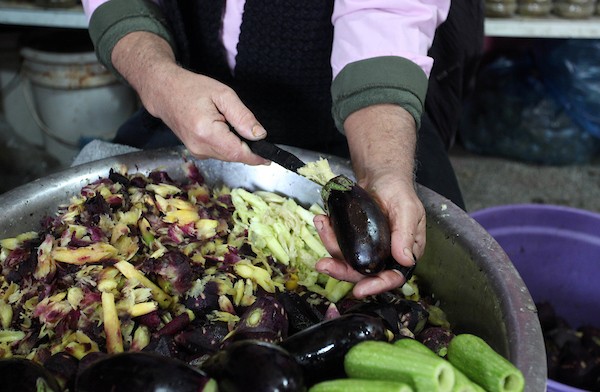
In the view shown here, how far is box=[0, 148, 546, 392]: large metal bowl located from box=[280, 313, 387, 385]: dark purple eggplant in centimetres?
25

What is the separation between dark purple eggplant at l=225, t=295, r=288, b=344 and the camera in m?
1.11

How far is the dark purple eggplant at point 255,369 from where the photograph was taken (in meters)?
0.88

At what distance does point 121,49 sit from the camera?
168 centimetres

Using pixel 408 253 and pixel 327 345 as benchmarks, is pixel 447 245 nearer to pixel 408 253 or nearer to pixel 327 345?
pixel 408 253

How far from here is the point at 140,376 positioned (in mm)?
889

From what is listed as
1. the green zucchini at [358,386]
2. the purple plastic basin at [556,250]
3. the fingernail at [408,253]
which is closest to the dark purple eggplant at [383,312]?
Answer: the fingernail at [408,253]

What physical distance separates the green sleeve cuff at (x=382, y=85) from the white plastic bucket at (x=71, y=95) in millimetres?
2172

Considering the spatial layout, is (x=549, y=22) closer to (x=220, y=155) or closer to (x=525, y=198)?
(x=525, y=198)

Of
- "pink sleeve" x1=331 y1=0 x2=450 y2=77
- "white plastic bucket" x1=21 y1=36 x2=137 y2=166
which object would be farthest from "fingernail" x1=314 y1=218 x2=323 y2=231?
"white plastic bucket" x1=21 y1=36 x2=137 y2=166

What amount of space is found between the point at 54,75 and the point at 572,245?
2.76 meters

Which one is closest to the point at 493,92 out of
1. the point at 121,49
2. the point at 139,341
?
the point at 121,49

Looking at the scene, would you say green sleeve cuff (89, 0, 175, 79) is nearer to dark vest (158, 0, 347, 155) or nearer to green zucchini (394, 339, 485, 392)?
dark vest (158, 0, 347, 155)

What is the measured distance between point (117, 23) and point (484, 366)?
130 cm

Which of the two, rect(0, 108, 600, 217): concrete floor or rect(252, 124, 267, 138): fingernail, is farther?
rect(0, 108, 600, 217): concrete floor
